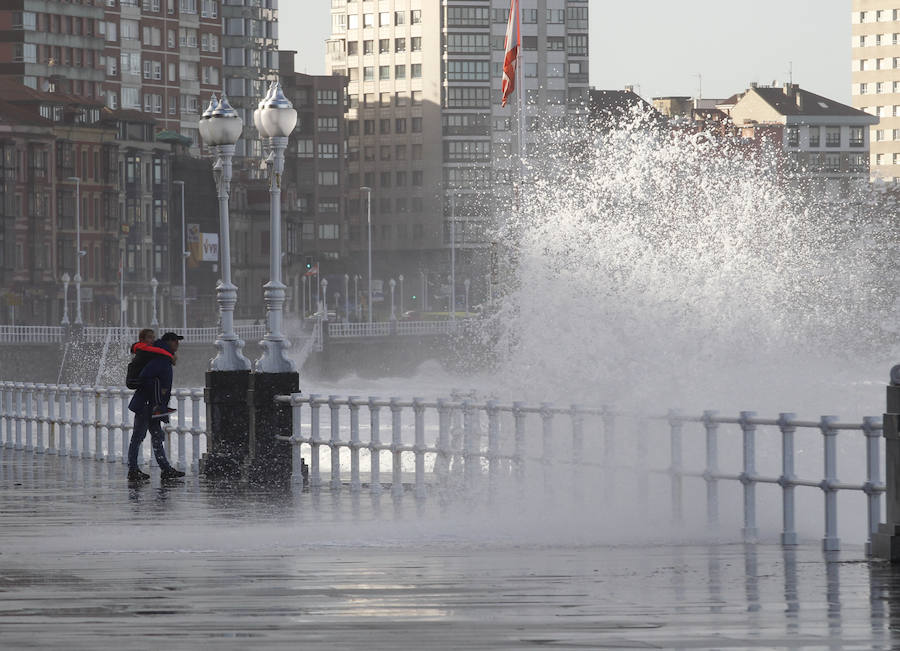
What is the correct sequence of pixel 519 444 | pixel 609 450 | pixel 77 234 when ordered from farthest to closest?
pixel 77 234 < pixel 519 444 < pixel 609 450

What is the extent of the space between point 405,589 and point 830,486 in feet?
12.3

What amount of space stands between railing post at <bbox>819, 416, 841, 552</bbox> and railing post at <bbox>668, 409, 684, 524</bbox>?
1824mm

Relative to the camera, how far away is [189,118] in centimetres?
16250

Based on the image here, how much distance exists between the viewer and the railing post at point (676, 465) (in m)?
15.5

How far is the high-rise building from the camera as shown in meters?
183

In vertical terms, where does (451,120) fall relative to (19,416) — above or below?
above

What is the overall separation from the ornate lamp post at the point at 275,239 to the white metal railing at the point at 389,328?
100 meters

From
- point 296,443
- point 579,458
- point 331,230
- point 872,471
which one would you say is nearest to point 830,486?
point 872,471

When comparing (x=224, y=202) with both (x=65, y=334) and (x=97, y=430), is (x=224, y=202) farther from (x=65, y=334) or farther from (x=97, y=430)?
(x=65, y=334)

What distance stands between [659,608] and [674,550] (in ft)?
10.8

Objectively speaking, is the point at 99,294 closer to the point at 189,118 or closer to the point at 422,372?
the point at 422,372

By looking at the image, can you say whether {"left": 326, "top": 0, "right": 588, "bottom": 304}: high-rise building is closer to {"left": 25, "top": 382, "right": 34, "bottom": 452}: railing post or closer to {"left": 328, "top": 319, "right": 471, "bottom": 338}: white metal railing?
{"left": 328, "top": 319, "right": 471, "bottom": 338}: white metal railing

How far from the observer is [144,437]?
2275 cm

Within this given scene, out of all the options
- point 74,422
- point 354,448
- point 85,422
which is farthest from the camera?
point 74,422
